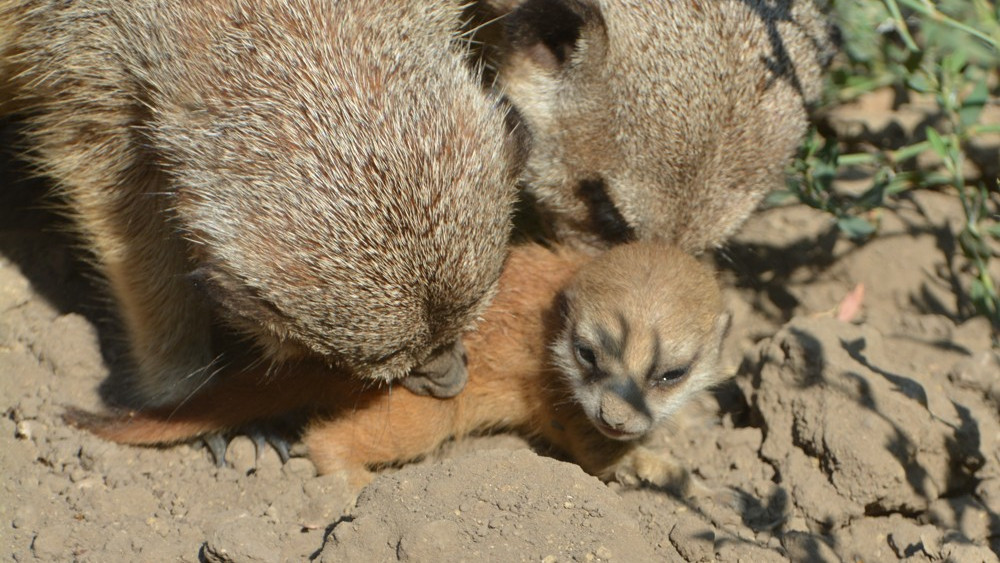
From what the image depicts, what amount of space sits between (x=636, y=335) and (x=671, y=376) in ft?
0.93

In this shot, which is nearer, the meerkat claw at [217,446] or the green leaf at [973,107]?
the meerkat claw at [217,446]

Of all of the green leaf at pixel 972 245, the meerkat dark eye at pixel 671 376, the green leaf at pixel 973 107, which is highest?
the green leaf at pixel 973 107

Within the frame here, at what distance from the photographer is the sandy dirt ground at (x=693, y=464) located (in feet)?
11.6

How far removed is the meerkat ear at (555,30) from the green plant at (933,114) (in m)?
1.12

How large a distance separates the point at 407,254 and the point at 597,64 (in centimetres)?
141

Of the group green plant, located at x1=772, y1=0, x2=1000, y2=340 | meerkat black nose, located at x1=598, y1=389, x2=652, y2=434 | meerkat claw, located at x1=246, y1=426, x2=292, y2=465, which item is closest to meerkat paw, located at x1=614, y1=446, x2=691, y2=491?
meerkat black nose, located at x1=598, y1=389, x2=652, y2=434

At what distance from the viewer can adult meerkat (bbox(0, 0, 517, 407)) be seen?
11.8 ft

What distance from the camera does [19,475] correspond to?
4.12 m

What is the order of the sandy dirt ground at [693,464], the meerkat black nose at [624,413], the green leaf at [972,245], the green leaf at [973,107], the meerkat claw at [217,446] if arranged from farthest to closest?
the green leaf at [973,107] → the green leaf at [972,245] → the meerkat claw at [217,446] → the meerkat black nose at [624,413] → the sandy dirt ground at [693,464]

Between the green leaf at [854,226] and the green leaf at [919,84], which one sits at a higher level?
the green leaf at [919,84]

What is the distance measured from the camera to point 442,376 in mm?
4102

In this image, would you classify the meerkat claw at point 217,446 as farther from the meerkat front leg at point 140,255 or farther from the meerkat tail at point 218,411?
the meerkat front leg at point 140,255

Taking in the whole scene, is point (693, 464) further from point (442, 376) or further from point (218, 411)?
point (218, 411)

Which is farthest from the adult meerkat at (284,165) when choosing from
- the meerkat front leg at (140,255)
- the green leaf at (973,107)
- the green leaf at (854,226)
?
the green leaf at (973,107)
